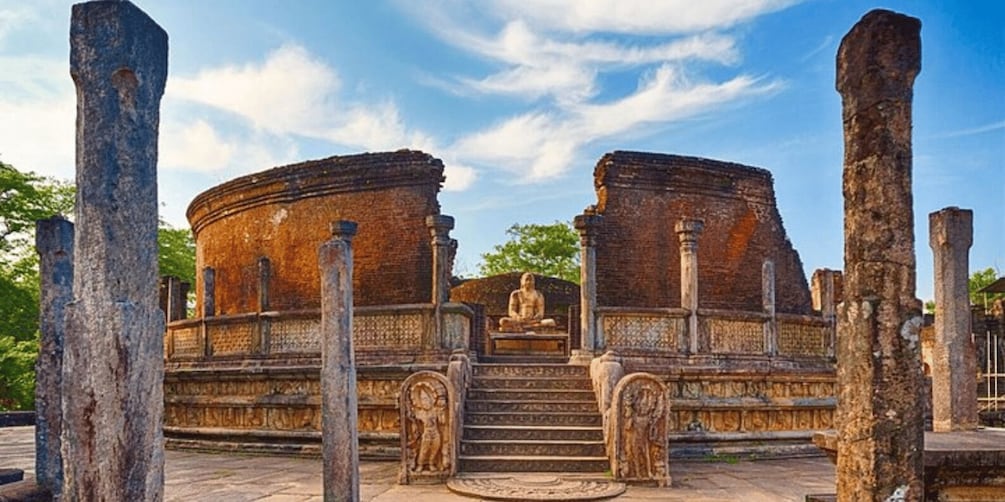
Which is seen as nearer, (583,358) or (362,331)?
(583,358)

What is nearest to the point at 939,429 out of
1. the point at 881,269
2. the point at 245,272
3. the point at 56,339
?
the point at 881,269

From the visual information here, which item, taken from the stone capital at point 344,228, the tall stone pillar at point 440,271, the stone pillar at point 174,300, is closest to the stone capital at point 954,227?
the tall stone pillar at point 440,271

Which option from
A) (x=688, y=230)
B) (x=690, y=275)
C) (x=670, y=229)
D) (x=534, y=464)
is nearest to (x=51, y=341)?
(x=534, y=464)

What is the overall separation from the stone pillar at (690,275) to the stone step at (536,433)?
8.72 feet

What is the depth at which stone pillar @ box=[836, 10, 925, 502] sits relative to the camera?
460cm

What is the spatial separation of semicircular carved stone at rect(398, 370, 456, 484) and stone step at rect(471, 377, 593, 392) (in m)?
2.13

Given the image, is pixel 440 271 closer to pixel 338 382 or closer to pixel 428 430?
pixel 428 430

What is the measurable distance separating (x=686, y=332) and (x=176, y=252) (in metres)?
28.8

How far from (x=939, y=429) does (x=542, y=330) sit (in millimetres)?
8630

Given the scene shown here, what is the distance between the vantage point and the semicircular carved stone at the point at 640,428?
8.71m

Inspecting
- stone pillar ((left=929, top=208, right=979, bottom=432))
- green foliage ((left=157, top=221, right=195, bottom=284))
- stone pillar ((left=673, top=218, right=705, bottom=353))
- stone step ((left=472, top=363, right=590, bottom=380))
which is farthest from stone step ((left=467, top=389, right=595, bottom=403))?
green foliage ((left=157, top=221, right=195, bottom=284))

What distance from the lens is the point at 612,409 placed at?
8922 millimetres

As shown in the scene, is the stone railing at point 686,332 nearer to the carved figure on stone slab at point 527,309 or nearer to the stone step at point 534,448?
the stone step at point 534,448

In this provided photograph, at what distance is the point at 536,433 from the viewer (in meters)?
9.78
